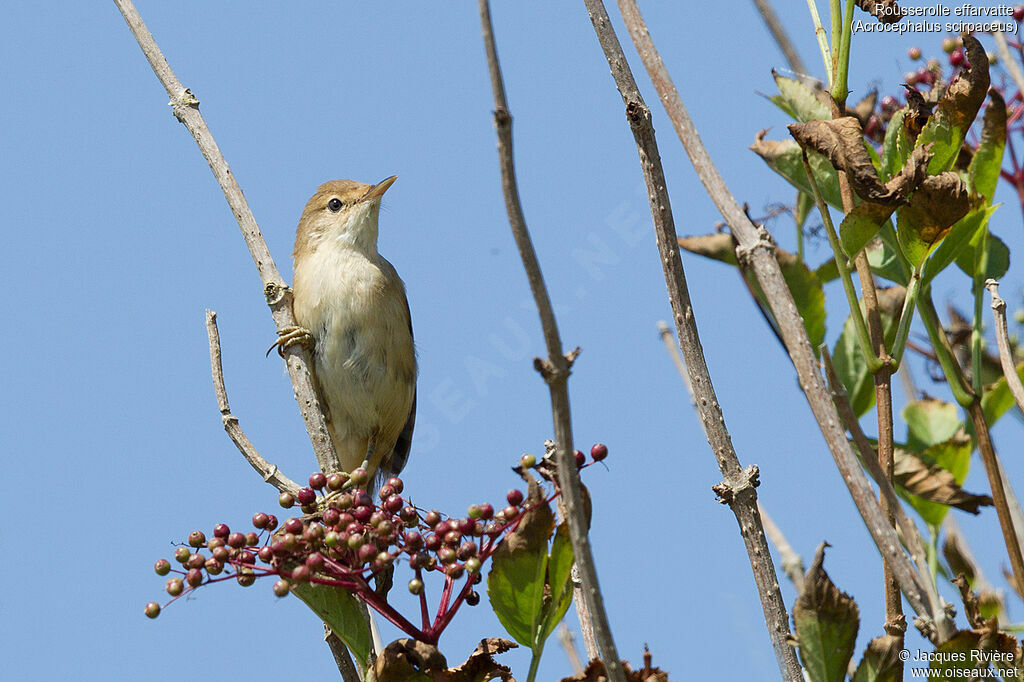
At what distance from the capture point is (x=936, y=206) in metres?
2.14

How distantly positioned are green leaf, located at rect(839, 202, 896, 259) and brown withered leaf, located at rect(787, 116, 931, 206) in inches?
1.1

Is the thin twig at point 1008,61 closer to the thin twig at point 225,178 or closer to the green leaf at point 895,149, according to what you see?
the green leaf at point 895,149

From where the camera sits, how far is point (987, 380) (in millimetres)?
3400

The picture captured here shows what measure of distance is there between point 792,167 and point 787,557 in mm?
958

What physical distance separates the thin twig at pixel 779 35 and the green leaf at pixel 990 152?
59 centimetres

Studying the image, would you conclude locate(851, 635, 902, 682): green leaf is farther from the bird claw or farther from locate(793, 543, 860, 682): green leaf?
the bird claw

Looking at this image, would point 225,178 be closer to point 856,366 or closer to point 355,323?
point 355,323

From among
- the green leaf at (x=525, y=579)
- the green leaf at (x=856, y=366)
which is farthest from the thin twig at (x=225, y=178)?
the green leaf at (x=856, y=366)

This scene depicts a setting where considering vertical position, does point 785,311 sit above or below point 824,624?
above

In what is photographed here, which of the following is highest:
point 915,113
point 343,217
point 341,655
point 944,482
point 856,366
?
point 343,217

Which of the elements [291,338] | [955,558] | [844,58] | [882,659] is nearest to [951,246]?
[844,58]

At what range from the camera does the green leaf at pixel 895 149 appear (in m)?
2.32

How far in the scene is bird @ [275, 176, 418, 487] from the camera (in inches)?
199

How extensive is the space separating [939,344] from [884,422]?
0.91 feet
